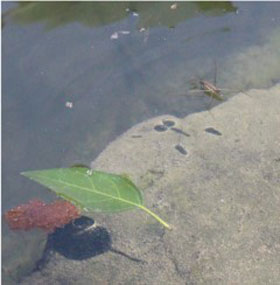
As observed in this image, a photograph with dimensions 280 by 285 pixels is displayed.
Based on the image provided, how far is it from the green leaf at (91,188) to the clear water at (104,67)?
0.46 meters

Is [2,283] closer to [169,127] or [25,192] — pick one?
[25,192]

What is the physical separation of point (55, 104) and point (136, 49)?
538mm

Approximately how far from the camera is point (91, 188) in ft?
6.17

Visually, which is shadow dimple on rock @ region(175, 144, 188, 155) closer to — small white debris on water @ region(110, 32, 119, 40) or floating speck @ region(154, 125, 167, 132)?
floating speck @ region(154, 125, 167, 132)

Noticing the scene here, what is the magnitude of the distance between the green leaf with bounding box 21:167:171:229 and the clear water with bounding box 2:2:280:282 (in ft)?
1.51

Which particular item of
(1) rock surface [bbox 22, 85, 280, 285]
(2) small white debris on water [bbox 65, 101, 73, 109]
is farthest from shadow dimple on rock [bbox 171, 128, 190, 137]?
(2) small white debris on water [bbox 65, 101, 73, 109]

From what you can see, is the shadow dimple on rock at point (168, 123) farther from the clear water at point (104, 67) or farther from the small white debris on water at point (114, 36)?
the small white debris on water at point (114, 36)

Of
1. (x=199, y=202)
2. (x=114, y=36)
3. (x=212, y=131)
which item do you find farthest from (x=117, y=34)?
(x=199, y=202)

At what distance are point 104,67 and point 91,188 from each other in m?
1.04

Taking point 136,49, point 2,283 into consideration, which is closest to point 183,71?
point 136,49

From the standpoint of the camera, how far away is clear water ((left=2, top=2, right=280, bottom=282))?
8.08 ft

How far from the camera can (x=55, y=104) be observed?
2613mm

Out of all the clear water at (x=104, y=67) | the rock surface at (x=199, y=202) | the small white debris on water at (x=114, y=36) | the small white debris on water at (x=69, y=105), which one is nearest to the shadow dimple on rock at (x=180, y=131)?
the rock surface at (x=199, y=202)

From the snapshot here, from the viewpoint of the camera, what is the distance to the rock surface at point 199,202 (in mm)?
1916
